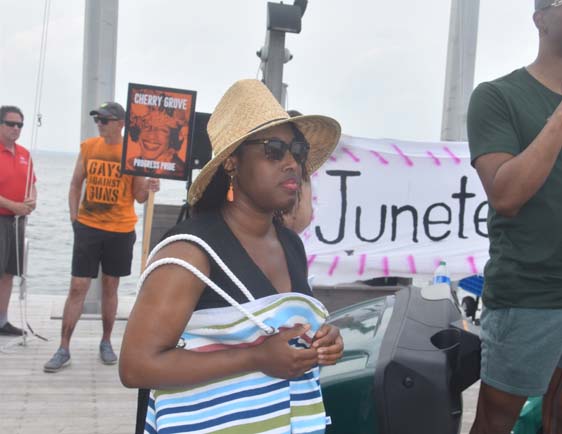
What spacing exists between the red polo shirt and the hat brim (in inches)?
185

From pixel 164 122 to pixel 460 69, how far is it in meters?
3.22

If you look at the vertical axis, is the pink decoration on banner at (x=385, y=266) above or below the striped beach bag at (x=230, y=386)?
below

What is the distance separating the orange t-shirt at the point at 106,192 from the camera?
5691 millimetres

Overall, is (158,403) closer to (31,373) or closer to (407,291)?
(407,291)

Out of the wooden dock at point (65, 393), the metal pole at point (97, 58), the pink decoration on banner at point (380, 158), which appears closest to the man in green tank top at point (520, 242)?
the wooden dock at point (65, 393)

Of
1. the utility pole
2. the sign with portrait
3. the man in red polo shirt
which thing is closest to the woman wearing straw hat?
the utility pole

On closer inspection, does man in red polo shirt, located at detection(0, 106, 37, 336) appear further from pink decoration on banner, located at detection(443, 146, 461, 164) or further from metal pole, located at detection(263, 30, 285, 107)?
pink decoration on banner, located at detection(443, 146, 461, 164)

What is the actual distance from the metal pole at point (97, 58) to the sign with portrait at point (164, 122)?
1.79 meters

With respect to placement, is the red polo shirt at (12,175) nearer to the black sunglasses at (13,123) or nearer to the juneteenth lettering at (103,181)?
the black sunglasses at (13,123)

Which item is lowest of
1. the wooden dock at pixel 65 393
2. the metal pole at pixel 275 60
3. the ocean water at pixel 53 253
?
the ocean water at pixel 53 253

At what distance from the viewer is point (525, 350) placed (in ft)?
7.06

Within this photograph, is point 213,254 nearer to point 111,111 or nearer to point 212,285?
point 212,285

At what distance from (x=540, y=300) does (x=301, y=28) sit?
349 centimetres

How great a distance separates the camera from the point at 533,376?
2160 millimetres
